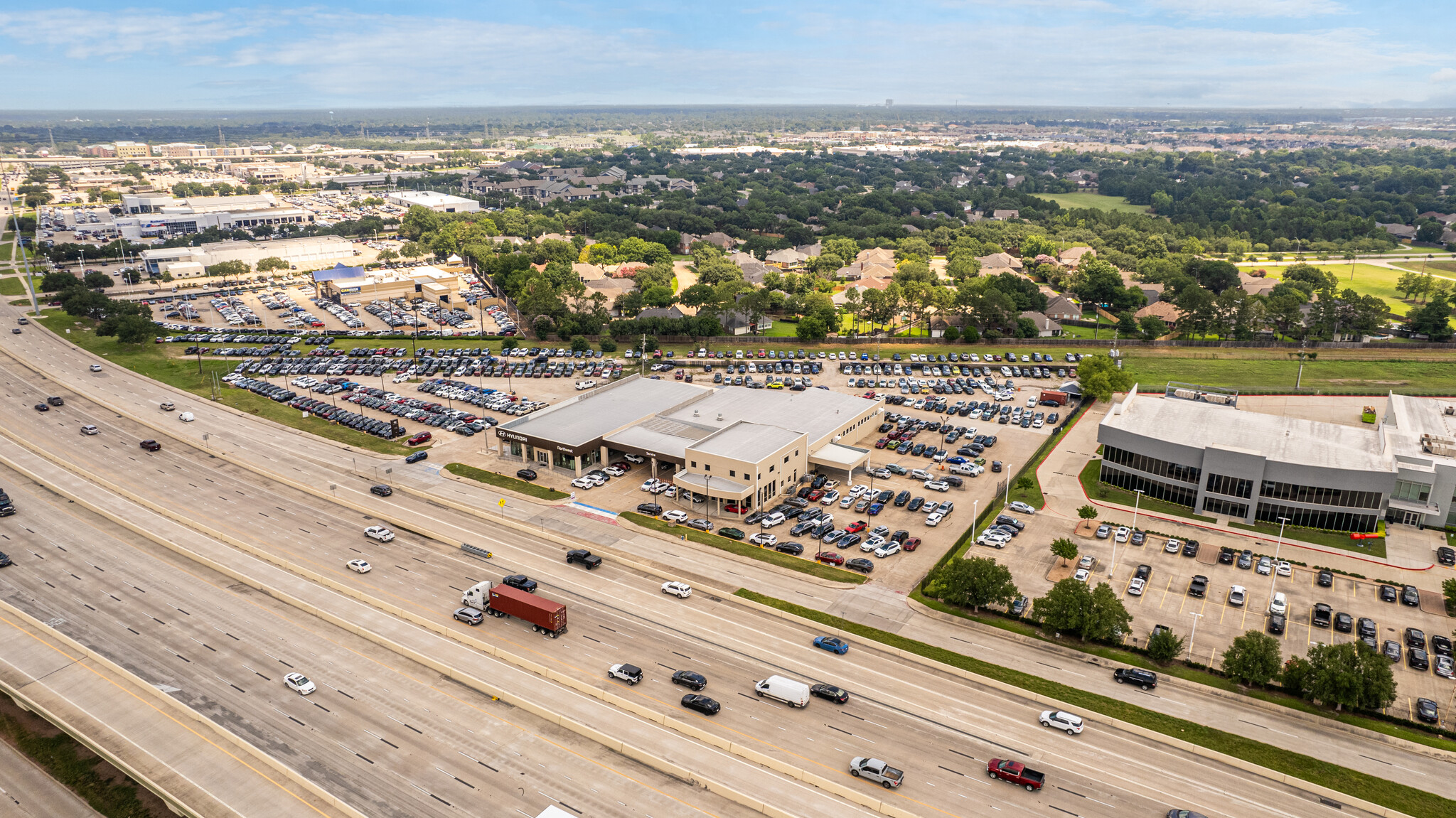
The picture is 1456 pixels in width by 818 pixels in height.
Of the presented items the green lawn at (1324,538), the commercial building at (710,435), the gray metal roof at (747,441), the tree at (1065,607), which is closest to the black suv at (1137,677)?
the tree at (1065,607)

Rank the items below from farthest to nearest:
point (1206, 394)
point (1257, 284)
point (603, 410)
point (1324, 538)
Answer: point (1257, 284), point (1206, 394), point (603, 410), point (1324, 538)

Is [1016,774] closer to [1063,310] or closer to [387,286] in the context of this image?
[1063,310]

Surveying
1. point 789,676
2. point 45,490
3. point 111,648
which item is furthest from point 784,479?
point 45,490

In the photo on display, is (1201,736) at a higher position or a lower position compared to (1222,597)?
higher

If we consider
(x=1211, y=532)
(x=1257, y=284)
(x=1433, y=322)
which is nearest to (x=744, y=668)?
(x=1211, y=532)

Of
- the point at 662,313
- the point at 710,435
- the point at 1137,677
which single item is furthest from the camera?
the point at 662,313

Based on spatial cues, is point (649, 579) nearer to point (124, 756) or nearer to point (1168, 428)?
point (124, 756)
